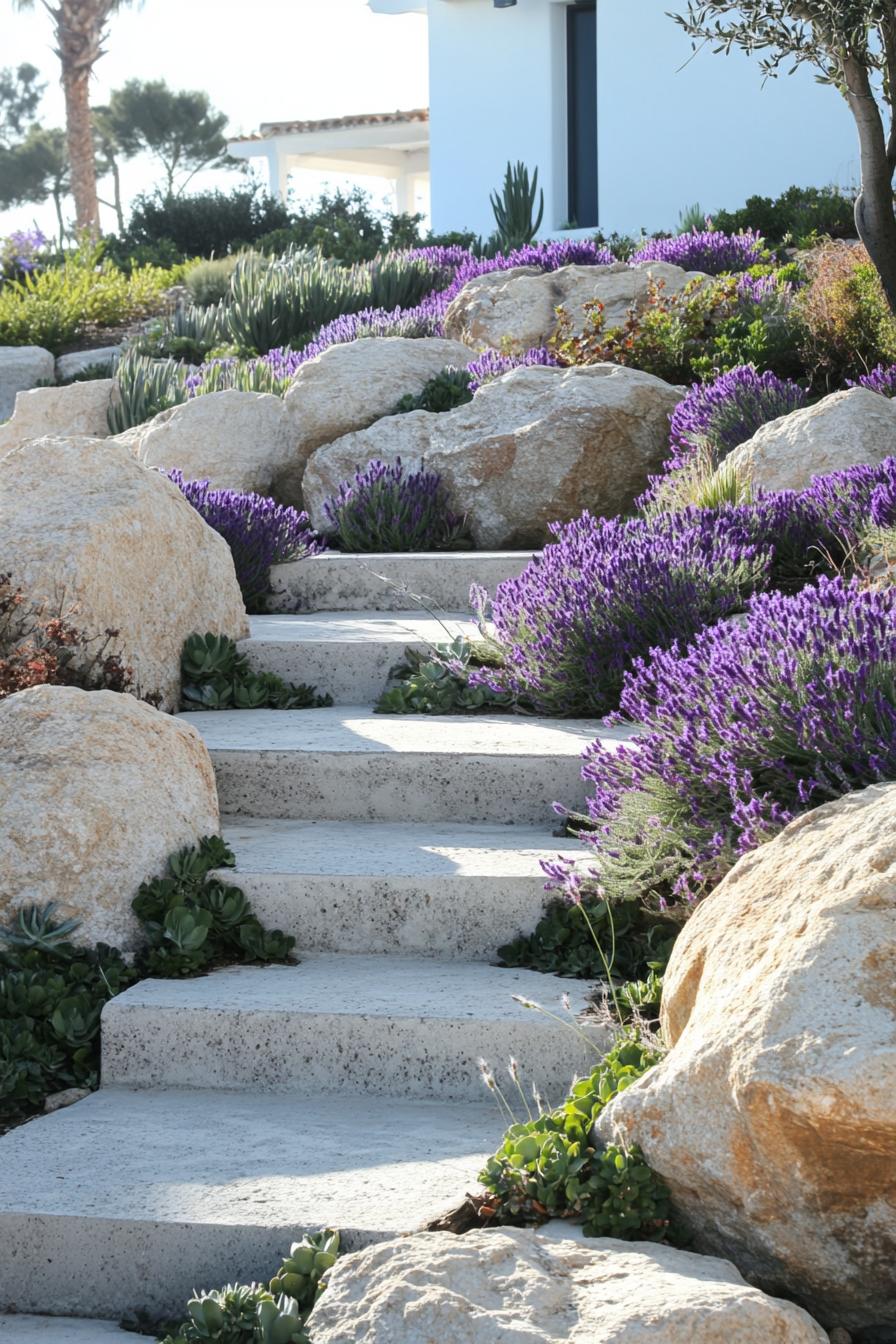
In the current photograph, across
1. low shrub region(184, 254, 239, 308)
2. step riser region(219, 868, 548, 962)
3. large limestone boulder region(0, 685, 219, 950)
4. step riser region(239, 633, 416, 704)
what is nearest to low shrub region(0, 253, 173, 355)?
low shrub region(184, 254, 239, 308)

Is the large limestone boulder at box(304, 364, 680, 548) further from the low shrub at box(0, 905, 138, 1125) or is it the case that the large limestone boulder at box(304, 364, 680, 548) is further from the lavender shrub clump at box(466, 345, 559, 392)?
the low shrub at box(0, 905, 138, 1125)

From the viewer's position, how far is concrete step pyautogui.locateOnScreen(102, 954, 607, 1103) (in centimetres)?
344

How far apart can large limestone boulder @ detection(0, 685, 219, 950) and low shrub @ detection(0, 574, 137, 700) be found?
0.43 meters

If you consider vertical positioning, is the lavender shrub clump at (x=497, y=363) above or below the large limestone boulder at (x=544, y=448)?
above

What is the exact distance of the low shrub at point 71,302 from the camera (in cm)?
1470

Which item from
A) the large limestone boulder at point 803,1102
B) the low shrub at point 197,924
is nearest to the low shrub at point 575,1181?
the large limestone boulder at point 803,1102

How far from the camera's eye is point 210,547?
5676 mm

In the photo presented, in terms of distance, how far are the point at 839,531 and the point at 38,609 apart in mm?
3050

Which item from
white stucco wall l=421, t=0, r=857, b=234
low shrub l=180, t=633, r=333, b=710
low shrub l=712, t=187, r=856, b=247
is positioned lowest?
low shrub l=180, t=633, r=333, b=710

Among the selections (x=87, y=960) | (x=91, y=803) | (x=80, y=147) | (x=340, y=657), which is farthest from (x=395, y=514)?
(x=80, y=147)

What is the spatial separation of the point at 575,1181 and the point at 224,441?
604 centimetres

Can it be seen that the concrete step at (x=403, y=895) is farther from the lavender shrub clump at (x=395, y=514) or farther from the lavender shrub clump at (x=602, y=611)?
the lavender shrub clump at (x=395, y=514)

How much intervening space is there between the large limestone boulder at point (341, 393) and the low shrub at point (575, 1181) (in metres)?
5.92

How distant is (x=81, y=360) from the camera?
1393cm
